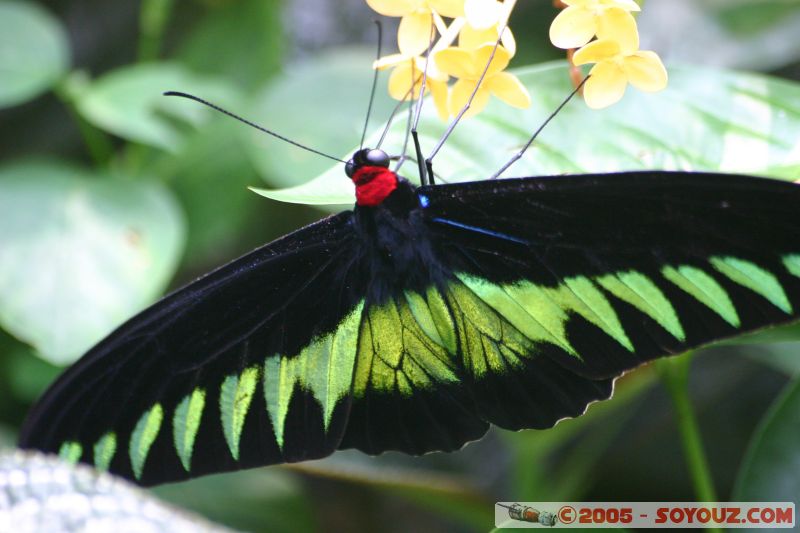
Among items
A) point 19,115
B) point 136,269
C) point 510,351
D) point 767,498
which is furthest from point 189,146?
point 767,498

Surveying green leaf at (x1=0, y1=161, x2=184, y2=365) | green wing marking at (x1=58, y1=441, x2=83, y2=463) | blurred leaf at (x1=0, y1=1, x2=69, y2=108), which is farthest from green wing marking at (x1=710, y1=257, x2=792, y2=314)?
blurred leaf at (x1=0, y1=1, x2=69, y2=108)

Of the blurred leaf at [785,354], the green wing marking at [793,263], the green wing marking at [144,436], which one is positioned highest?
the blurred leaf at [785,354]

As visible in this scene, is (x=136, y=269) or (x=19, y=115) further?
(x=19, y=115)

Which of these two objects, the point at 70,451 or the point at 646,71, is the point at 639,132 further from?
the point at 70,451

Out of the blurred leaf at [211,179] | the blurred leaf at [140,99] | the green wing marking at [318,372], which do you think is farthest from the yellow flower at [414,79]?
the blurred leaf at [211,179]

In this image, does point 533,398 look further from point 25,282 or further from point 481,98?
point 25,282

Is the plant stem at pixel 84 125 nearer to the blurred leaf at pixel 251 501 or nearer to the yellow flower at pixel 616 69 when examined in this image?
the blurred leaf at pixel 251 501
